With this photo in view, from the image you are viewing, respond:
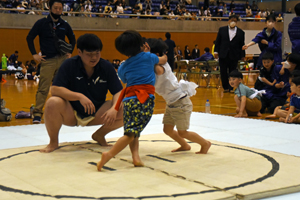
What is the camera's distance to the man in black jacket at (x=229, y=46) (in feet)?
28.7

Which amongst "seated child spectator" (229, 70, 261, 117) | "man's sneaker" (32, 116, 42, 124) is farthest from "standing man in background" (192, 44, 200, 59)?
"man's sneaker" (32, 116, 42, 124)

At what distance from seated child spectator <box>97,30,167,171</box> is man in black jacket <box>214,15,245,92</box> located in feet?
20.5

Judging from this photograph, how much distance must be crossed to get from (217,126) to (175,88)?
5.44 feet

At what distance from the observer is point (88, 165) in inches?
109

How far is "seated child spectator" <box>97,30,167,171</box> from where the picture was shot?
105 inches

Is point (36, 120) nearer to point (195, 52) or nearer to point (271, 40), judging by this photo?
point (271, 40)

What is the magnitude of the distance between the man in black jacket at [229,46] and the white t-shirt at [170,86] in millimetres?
5791

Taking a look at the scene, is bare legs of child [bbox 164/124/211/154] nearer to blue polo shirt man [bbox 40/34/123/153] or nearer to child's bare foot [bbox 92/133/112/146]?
blue polo shirt man [bbox 40/34/123/153]

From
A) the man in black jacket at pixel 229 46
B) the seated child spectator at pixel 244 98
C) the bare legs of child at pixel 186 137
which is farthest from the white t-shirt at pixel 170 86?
the man in black jacket at pixel 229 46

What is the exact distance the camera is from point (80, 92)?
3.29m

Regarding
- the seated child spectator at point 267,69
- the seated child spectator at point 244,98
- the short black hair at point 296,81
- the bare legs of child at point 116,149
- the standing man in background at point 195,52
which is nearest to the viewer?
the bare legs of child at point 116,149

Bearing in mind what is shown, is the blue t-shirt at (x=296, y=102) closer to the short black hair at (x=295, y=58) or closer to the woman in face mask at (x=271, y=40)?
the short black hair at (x=295, y=58)

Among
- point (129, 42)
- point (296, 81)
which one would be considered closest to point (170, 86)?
point (129, 42)

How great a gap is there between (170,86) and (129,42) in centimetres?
58
